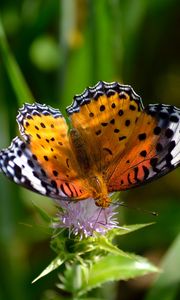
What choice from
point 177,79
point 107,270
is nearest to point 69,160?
point 107,270

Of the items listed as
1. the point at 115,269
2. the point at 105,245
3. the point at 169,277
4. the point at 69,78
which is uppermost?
the point at 69,78

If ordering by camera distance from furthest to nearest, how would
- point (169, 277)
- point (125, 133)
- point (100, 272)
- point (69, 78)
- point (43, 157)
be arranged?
point (69, 78)
point (169, 277)
point (100, 272)
point (125, 133)
point (43, 157)

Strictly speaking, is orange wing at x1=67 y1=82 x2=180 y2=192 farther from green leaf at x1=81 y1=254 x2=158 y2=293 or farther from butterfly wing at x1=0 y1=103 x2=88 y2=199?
green leaf at x1=81 y1=254 x2=158 y2=293

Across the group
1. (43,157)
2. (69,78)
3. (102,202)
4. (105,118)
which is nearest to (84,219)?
(102,202)

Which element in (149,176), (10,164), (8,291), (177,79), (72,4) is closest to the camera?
(10,164)

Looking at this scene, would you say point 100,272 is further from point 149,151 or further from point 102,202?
point 149,151

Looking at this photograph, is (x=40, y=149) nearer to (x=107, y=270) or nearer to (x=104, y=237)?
(x=104, y=237)

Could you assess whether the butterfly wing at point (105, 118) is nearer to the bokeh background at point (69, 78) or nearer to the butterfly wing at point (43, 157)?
the butterfly wing at point (43, 157)

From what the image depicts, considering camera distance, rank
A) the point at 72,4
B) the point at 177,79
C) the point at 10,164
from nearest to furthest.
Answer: the point at 10,164 < the point at 72,4 < the point at 177,79
